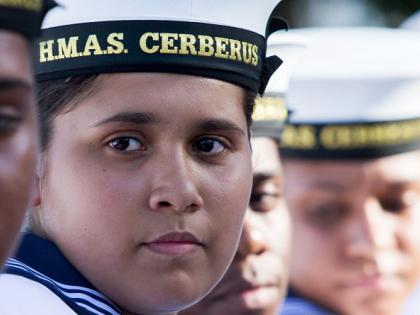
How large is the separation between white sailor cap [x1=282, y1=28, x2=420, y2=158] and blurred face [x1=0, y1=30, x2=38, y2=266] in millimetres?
2005

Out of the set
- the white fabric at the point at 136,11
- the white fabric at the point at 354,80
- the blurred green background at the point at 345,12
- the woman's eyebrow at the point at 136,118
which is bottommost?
the woman's eyebrow at the point at 136,118

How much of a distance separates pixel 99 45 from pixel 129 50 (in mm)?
57

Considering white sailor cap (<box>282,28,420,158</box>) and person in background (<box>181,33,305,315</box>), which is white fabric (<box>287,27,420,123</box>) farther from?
person in background (<box>181,33,305,315</box>)

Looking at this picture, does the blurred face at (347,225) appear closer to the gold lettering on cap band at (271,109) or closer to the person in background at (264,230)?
the person in background at (264,230)

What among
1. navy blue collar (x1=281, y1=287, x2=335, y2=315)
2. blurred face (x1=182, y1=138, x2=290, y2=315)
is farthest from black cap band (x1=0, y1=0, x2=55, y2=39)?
navy blue collar (x1=281, y1=287, x2=335, y2=315)

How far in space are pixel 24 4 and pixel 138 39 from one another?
496 mm

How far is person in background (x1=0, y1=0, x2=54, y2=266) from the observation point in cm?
134

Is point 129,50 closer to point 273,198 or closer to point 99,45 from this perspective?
point 99,45

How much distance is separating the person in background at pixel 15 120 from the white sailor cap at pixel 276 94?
142 centimetres

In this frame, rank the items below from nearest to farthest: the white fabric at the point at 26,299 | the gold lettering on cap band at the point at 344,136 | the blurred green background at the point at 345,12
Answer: the white fabric at the point at 26,299 < the gold lettering on cap band at the point at 344,136 < the blurred green background at the point at 345,12

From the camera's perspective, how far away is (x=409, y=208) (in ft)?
11.8

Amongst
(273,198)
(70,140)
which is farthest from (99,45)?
(273,198)

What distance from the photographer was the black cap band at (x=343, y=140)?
3400mm

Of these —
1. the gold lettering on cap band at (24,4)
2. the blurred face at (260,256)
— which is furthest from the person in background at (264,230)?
the gold lettering on cap band at (24,4)
